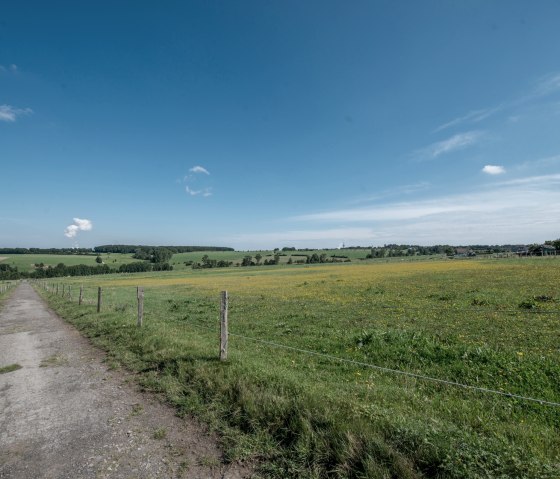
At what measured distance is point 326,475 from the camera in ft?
Result: 12.8

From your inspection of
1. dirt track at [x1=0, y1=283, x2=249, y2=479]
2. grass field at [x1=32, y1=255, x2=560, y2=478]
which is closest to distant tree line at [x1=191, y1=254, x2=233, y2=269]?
grass field at [x1=32, y1=255, x2=560, y2=478]

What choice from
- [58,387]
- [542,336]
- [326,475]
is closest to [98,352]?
[58,387]

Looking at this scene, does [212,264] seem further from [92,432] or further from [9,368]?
[92,432]

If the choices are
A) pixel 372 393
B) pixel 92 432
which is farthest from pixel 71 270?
pixel 372 393

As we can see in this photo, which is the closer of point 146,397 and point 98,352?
point 146,397

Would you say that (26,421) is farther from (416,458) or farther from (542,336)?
(542,336)

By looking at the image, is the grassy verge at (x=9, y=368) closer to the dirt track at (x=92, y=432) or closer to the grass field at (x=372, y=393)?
the dirt track at (x=92, y=432)

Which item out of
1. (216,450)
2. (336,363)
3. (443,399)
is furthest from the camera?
(336,363)

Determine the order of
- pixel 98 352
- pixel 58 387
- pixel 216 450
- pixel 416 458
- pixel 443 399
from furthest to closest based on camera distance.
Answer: pixel 98 352
pixel 58 387
pixel 443 399
pixel 216 450
pixel 416 458

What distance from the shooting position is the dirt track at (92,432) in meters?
4.12

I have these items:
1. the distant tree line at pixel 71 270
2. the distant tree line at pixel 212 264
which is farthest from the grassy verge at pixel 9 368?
the distant tree line at pixel 71 270

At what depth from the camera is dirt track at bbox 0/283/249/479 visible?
4.12 m

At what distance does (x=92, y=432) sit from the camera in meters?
5.06

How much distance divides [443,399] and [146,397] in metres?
5.89
